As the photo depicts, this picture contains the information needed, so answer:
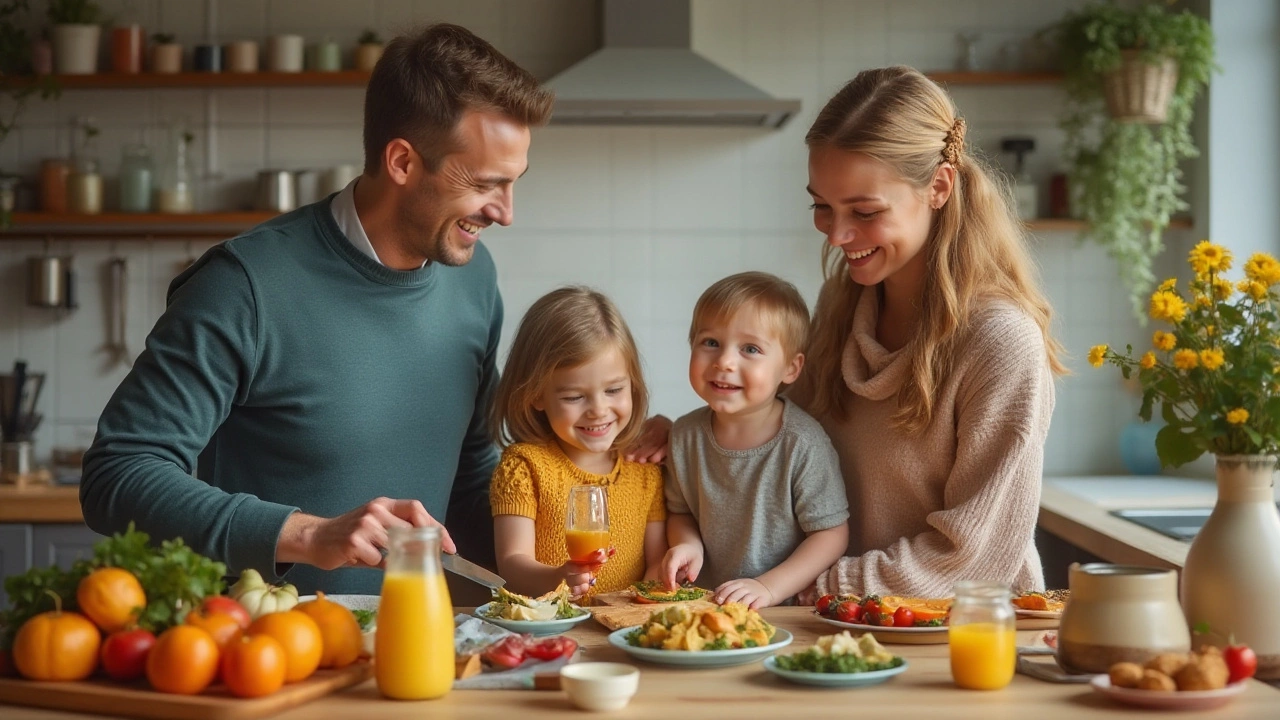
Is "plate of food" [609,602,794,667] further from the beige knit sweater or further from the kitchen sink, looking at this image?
the kitchen sink

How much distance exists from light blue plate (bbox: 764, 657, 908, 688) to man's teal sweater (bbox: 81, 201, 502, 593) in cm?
82

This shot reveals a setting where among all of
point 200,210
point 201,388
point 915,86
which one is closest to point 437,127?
point 201,388

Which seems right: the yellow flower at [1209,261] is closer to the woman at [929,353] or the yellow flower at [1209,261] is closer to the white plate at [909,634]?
the woman at [929,353]

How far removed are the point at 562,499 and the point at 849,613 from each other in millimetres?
716

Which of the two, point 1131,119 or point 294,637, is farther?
point 1131,119

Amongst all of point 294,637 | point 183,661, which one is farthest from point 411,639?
point 183,661

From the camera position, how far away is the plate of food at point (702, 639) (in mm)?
1559

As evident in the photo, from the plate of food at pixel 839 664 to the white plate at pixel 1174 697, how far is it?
23cm

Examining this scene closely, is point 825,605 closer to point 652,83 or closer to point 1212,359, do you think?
point 1212,359

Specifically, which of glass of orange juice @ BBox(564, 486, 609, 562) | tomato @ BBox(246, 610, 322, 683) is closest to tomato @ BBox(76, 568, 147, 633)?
tomato @ BBox(246, 610, 322, 683)

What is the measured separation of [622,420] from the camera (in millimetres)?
2361

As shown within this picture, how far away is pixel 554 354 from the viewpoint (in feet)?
7.57

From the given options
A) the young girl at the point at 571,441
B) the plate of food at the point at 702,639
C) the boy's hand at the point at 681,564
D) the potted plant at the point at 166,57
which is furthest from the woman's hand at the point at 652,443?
the potted plant at the point at 166,57

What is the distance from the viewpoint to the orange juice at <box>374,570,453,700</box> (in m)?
1.41
